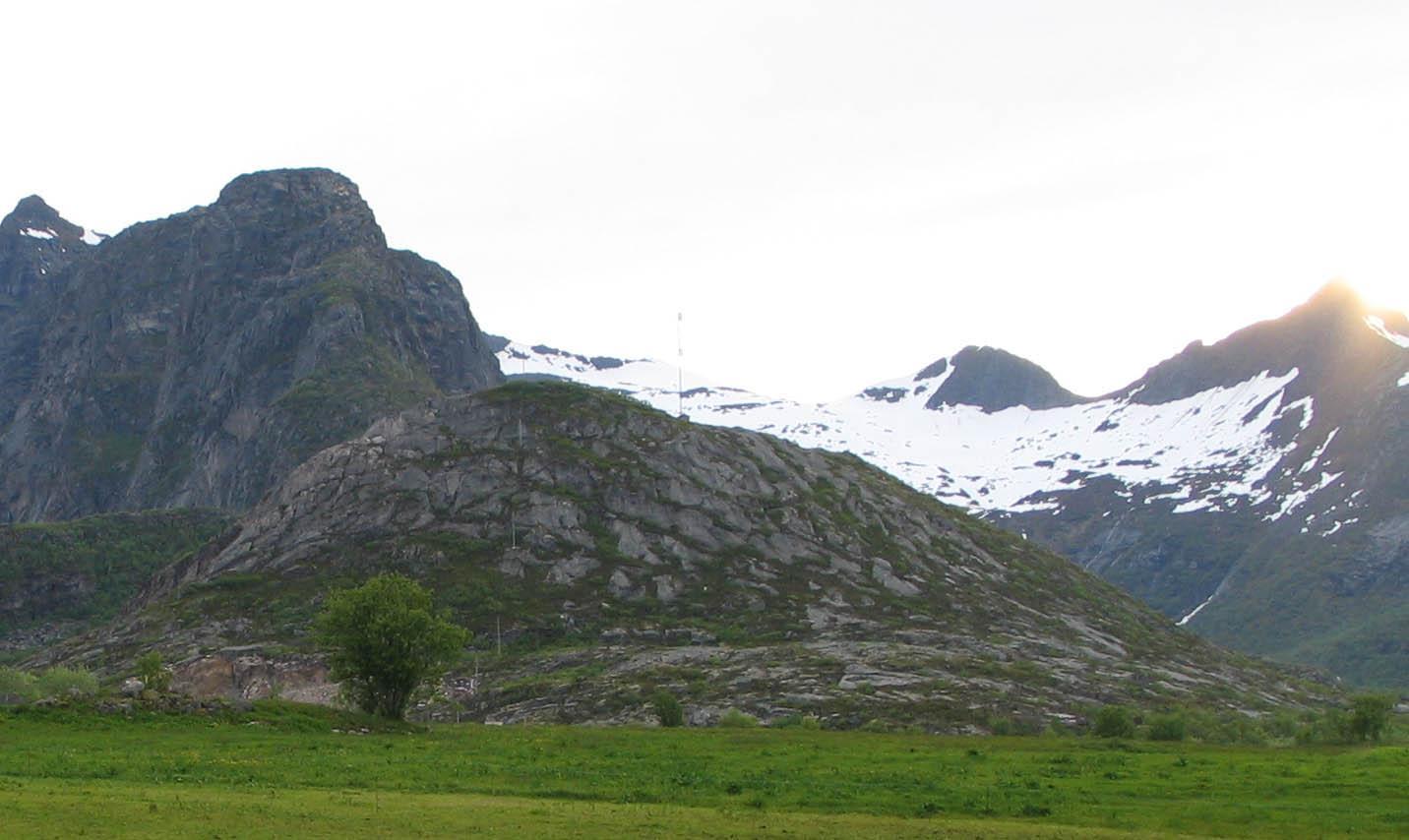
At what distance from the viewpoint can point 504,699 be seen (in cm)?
12050

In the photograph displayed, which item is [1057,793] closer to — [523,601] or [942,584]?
[523,601]

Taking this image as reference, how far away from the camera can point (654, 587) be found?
518 ft

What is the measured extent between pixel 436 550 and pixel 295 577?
52.1ft

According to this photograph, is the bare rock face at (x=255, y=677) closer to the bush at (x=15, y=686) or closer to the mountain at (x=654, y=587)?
the mountain at (x=654, y=587)

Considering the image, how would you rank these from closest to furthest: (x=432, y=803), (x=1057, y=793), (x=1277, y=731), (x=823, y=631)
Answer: (x=432, y=803), (x=1057, y=793), (x=1277, y=731), (x=823, y=631)

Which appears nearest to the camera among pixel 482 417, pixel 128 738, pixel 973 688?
pixel 128 738

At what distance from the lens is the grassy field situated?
4309 centimetres

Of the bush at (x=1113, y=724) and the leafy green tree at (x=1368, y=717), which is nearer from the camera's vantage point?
the leafy green tree at (x=1368, y=717)

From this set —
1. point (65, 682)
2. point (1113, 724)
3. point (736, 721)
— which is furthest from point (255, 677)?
point (1113, 724)

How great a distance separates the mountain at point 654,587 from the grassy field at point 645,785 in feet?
141

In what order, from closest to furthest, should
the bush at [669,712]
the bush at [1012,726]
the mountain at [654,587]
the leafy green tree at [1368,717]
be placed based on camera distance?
1. the leafy green tree at [1368,717]
2. the bush at [669,712]
3. the bush at [1012,726]
4. the mountain at [654,587]

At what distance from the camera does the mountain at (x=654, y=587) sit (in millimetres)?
123812

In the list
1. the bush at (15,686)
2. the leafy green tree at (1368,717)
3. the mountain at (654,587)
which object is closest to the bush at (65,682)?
the bush at (15,686)

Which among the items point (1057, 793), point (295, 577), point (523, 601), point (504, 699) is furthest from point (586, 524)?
point (1057, 793)
